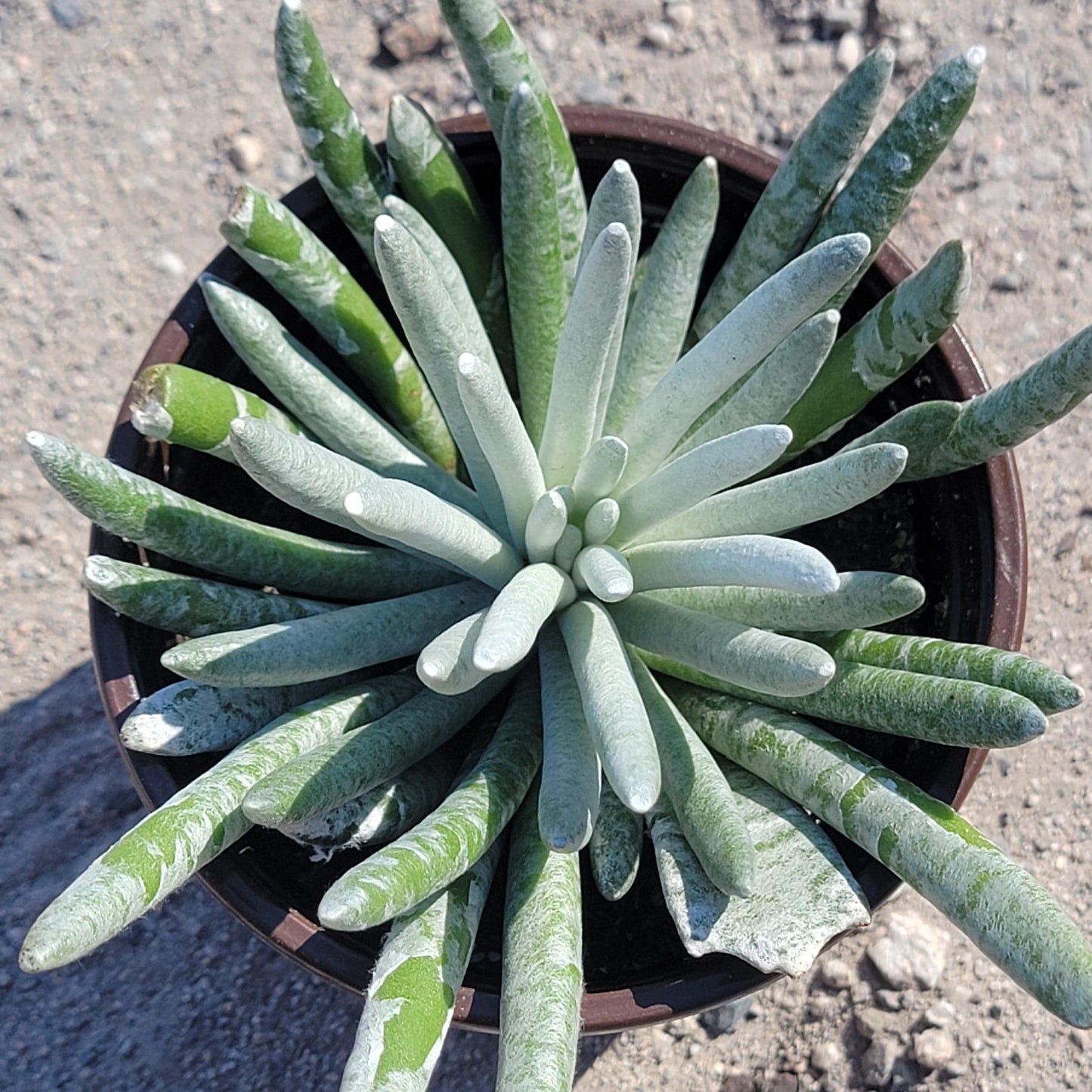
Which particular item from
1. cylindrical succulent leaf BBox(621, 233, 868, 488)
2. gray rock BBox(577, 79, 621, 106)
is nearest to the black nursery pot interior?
cylindrical succulent leaf BBox(621, 233, 868, 488)

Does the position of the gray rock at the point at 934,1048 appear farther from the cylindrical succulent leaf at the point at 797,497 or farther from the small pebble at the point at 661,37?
the small pebble at the point at 661,37

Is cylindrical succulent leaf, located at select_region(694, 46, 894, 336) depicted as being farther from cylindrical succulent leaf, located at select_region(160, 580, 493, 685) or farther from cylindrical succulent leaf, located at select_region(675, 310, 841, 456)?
cylindrical succulent leaf, located at select_region(160, 580, 493, 685)

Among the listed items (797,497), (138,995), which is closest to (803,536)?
(797,497)

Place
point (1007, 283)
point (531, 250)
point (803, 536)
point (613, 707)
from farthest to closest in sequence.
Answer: point (1007, 283) → point (803, 536) → point (531, 250) → point (613, 707)

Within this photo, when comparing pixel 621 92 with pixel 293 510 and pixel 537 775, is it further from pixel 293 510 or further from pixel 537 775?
pixel 537 775

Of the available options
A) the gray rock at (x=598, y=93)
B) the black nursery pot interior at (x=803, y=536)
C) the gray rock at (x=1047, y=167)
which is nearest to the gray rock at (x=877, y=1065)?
the black nursery pot interior at (x=803, y=536)

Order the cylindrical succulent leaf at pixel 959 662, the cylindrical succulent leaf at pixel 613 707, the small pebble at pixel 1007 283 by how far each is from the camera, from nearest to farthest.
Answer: the cylindrical succulent leaf at pixel 613 707 < the cylindrical succulent leaf at pixel 959 662 < the small pebble at pixel 1007 283

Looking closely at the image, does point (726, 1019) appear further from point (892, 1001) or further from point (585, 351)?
point (585, 351)
